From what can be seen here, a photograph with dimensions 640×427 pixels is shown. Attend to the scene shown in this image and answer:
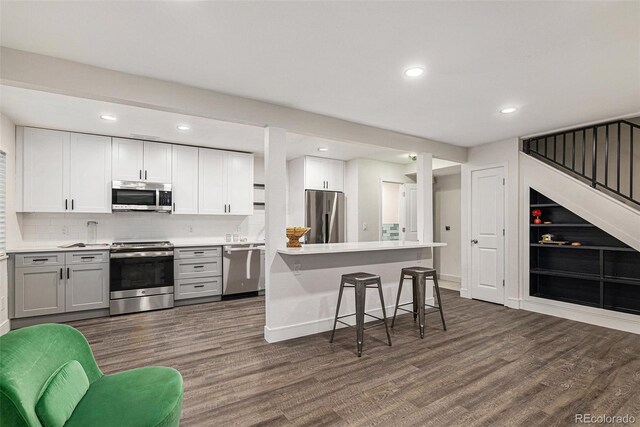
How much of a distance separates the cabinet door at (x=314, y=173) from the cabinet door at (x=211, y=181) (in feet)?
4.75

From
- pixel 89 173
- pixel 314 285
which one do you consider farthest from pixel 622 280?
pixel 89 173

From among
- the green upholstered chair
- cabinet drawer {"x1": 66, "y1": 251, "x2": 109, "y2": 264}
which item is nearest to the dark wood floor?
the green upholstered chair

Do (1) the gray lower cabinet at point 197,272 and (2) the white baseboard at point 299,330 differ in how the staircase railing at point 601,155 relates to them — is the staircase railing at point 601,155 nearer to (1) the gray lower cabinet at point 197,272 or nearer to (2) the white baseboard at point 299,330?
(2) the white baseboard at point 299,330

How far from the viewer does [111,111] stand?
11.7 feet

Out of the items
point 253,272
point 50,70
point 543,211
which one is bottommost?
point 253,272

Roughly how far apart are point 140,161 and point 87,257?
1.51 metres

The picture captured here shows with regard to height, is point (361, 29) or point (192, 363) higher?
point (361, 29)

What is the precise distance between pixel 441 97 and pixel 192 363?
3418 mm

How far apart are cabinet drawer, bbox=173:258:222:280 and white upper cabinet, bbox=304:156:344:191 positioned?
2.07 m

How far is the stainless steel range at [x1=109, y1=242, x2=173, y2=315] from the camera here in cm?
430

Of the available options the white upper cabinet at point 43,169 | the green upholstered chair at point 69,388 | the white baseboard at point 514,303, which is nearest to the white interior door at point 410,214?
the white baseboard at point 514,303

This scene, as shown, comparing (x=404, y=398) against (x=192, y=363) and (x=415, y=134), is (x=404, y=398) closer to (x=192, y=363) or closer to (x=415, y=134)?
(x=192, y=363)

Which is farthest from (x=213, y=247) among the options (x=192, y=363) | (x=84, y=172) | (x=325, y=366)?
(x=325, y=366)

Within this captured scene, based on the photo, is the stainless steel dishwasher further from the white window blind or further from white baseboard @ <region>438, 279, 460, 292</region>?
white baseboard @ <region>438, 279, 460, 292</region>
